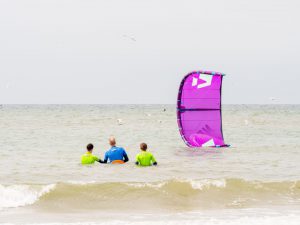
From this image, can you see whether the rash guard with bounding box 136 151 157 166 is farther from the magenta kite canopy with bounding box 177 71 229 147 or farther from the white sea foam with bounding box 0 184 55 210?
the magenta kite canopy with bounding box 177 71 229 147

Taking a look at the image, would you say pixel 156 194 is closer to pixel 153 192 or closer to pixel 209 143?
pixel 153 192

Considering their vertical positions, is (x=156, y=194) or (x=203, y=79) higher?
(x=203, y=79)

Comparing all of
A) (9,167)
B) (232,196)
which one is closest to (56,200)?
(232,196)

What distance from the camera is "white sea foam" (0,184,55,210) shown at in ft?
34.4

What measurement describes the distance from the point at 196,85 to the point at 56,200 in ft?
26.7

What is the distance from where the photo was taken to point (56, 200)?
10766 millimetres

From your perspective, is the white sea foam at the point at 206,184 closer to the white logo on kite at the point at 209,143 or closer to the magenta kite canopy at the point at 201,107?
the magenta kite canopy at the point at 201,107

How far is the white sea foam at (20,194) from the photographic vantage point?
10477mm

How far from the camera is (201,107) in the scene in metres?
17.9

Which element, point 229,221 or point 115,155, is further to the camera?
point 115,155

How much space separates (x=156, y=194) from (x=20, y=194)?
2.72 m

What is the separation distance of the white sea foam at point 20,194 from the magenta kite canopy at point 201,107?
24.5 feet

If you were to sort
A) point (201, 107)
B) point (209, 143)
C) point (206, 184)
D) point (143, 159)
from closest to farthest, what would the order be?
point (206, 184) < point (143, 159) < point (201, 107) < point (209, 143)

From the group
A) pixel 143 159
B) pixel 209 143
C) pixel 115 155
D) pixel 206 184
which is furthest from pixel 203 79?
pixel 206 184
